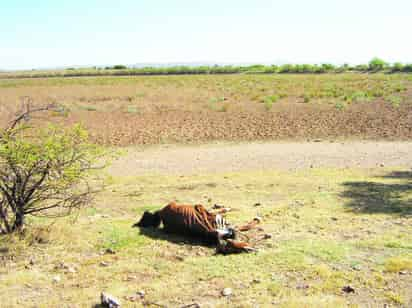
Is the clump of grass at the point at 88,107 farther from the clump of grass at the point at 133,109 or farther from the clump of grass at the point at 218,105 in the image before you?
the clump of grass at the point at 218,105

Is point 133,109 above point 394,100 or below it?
below

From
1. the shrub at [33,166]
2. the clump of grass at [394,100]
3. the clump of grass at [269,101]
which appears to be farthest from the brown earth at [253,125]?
the shrub at [33,166]

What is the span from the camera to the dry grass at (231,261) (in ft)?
15.9

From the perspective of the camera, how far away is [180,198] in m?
9.00

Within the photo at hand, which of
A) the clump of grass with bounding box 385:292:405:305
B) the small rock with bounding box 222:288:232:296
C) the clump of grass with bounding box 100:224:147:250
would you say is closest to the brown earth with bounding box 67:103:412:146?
the clump of grass with bounding box 100:224:147:250

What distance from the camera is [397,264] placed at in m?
5.48

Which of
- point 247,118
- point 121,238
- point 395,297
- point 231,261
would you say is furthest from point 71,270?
point 247,118

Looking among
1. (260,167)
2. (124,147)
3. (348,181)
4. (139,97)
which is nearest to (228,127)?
(124,147)

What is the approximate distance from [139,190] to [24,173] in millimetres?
3830

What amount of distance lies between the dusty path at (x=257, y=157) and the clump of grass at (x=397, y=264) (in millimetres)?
6749

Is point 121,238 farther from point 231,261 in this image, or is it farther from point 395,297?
point 395,297

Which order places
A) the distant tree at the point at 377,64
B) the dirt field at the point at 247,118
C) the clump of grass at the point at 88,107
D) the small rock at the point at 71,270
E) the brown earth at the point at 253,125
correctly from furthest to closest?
the distant tree at the point at 377,64, the clump of grass at the point at 88,107, the dirt field at the point at 247,118, the brown earth at the point at 253,125, the small rock at the point at 71,270

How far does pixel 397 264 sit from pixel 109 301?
11.1 ft

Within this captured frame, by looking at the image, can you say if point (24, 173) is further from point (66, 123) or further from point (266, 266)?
point (66, 123)
